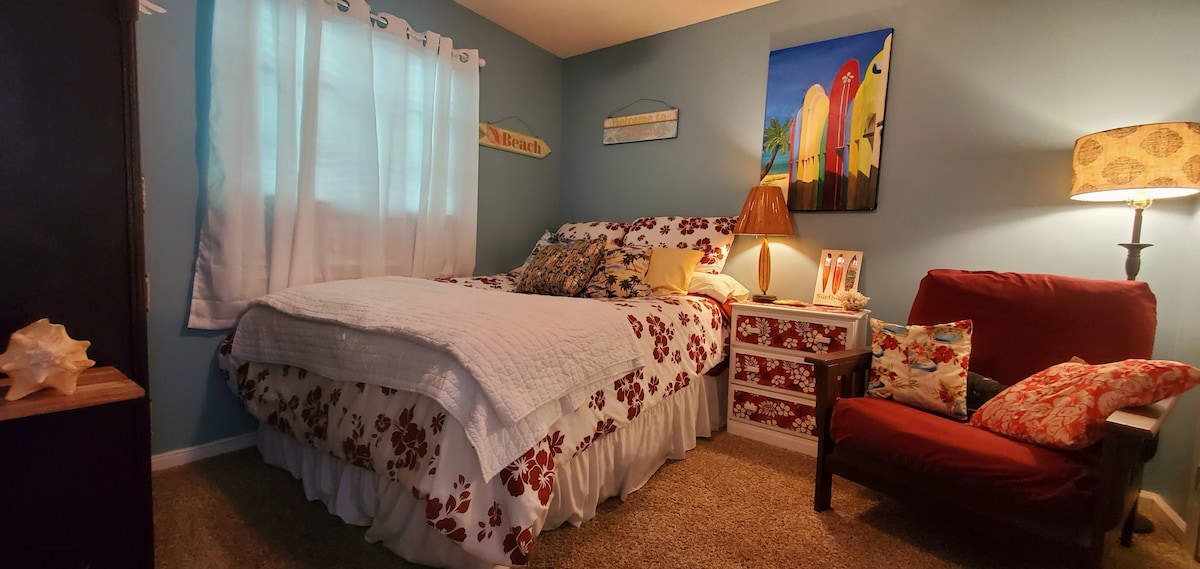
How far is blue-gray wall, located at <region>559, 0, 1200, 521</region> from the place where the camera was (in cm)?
181

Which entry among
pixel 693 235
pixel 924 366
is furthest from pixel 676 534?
pixel 693 235

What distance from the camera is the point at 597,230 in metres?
3.27

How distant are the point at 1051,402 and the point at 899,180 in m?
1.41

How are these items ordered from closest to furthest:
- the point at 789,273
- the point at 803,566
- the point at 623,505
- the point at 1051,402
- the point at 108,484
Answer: the point at 108,484
the point at 1051,402
the point at 803,566
the point at 623,505
the point at 789,273

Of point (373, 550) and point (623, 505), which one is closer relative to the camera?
point (373, 550)

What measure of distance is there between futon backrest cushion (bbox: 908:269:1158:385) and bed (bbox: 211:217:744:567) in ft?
3.40

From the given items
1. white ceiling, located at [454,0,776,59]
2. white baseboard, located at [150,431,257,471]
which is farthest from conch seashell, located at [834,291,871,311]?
white baseboard, located at [150,431,257,471]

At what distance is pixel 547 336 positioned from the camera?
1394 millimetres

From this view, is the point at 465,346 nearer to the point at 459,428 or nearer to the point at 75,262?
the point at 459,428

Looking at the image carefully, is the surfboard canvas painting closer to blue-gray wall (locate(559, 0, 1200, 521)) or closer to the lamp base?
blue-gray wall (locate(559, 0, 1200, 521))

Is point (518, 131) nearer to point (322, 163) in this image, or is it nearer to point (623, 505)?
point (322, 163)

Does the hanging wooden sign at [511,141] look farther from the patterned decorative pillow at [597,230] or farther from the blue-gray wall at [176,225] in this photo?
the blue-gray wall at [176,225]

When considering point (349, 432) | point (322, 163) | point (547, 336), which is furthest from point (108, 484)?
point (322, 163)

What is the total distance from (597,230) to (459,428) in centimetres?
223
